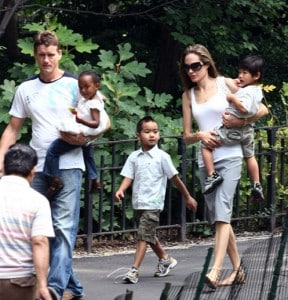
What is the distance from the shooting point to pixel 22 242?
612 cm

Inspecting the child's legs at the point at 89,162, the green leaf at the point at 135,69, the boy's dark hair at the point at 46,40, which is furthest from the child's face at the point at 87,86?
the green leaf at the point at 135,69

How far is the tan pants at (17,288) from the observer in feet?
20.1

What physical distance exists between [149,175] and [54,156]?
71.8 inches

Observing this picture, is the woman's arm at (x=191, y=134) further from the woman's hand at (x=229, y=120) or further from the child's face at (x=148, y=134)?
the child's face at (x=148, y=134)

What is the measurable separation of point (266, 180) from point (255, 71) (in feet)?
13.6

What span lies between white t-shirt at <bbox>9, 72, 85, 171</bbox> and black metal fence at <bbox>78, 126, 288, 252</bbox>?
3388mm

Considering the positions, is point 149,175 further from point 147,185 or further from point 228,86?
point 228,86

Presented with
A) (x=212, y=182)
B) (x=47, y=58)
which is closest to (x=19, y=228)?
(x=47, y=58)

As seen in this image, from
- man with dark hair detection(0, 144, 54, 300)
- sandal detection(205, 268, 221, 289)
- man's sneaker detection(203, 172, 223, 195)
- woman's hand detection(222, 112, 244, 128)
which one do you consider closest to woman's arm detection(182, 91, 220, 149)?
woman's hand detection(222, 112, 244, 128)

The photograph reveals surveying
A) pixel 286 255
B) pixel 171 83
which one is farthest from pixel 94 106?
pixel 171 83

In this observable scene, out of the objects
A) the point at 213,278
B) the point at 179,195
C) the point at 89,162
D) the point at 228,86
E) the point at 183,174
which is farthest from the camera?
the point at 179,195

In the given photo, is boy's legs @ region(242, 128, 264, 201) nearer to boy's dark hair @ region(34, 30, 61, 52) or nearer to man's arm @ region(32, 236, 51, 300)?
boy's dark hair @ region(34, 30, 61, 52)

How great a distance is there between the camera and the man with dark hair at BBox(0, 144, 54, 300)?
6.09m

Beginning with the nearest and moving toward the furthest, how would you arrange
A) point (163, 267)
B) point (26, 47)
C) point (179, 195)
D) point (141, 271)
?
point (163, 267)
point (141, 271)
point (179, 195)
point (26, 47)
